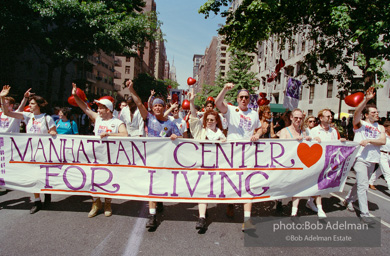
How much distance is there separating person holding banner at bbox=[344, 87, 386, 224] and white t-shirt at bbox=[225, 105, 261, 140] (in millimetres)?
1755

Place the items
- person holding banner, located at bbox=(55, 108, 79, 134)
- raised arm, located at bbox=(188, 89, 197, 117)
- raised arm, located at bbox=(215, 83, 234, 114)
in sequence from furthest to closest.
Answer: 1. person holding banner, located at bbox=(55, 108, 79, 134)
2. raised arm, located at bbox=(188, 89, 197, 117)
3. raised arm, located at bbox=(215, 83, 234, 114)

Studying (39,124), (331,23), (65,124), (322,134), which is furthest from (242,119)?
(331,23)

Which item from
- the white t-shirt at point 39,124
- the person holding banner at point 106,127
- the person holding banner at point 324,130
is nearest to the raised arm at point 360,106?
the person holding banner at point 324,130

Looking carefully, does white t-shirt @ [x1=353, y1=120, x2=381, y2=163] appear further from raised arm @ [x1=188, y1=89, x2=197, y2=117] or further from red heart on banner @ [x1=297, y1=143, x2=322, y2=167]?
raised arm @ [x1=188, y1=89, x2=197, y2=117]

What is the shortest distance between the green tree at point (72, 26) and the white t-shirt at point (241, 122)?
13.7 m

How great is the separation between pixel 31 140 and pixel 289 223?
175 inches

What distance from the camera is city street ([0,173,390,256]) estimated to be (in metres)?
3.21

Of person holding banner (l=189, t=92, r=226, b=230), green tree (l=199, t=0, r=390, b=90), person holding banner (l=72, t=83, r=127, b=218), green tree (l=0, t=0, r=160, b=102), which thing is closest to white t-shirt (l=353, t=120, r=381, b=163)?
person holding banner (l=189, t=92, r=226, b=230)

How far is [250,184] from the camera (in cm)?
410

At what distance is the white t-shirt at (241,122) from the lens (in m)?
4.14

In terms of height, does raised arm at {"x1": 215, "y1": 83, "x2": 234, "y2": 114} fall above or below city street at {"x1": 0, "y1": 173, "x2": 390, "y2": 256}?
above

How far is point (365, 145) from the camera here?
4.41 m

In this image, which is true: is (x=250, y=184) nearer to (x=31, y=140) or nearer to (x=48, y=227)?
(x=48, y=227)

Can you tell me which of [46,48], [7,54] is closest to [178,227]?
[46,48]
